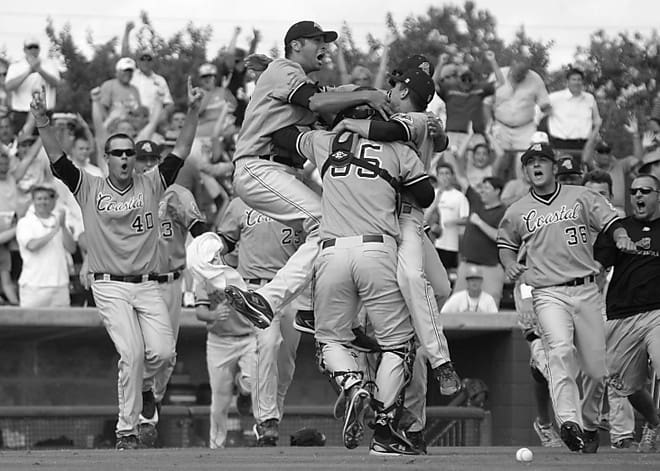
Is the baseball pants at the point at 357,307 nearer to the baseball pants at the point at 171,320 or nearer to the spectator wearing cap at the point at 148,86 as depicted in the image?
the baseball pants at the point at 171,320

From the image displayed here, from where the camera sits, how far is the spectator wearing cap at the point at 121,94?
20.2 metres

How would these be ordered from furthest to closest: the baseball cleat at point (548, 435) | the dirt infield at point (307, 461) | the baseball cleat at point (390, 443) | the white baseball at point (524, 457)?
the baseball cleat at point (548, 435) < the baseball cleat at point (390, 443) < the white baseball at point (524, 457) < the dirt infield at point (307, 461)

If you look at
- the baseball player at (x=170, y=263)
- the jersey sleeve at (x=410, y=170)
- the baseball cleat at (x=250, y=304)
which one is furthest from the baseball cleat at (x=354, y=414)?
the baseball player at (x=170, y=263)

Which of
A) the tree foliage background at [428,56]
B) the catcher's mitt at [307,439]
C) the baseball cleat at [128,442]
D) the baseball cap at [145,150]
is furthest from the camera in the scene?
the tree foliage background at [428,56]

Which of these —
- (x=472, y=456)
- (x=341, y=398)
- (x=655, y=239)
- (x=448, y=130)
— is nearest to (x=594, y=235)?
(x=655, y=239)

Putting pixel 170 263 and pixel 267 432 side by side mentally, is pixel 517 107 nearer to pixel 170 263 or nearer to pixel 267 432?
pixel 170 263

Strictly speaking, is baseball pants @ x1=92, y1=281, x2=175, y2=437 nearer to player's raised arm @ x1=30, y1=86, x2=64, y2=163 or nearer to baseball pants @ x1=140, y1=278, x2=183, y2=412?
baseball pants @ x1=140, y1=278, x2=183, y2=412

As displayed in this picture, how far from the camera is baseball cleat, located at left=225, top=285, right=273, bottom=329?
31.9ft

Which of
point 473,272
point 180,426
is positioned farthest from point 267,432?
point 473,272

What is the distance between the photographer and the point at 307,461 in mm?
9602

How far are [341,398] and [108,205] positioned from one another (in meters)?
3.70

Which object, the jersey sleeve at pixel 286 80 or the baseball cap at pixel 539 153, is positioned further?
the baseball cap at pixel 539 153

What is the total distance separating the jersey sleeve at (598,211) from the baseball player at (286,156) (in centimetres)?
273

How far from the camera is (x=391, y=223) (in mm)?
9789
